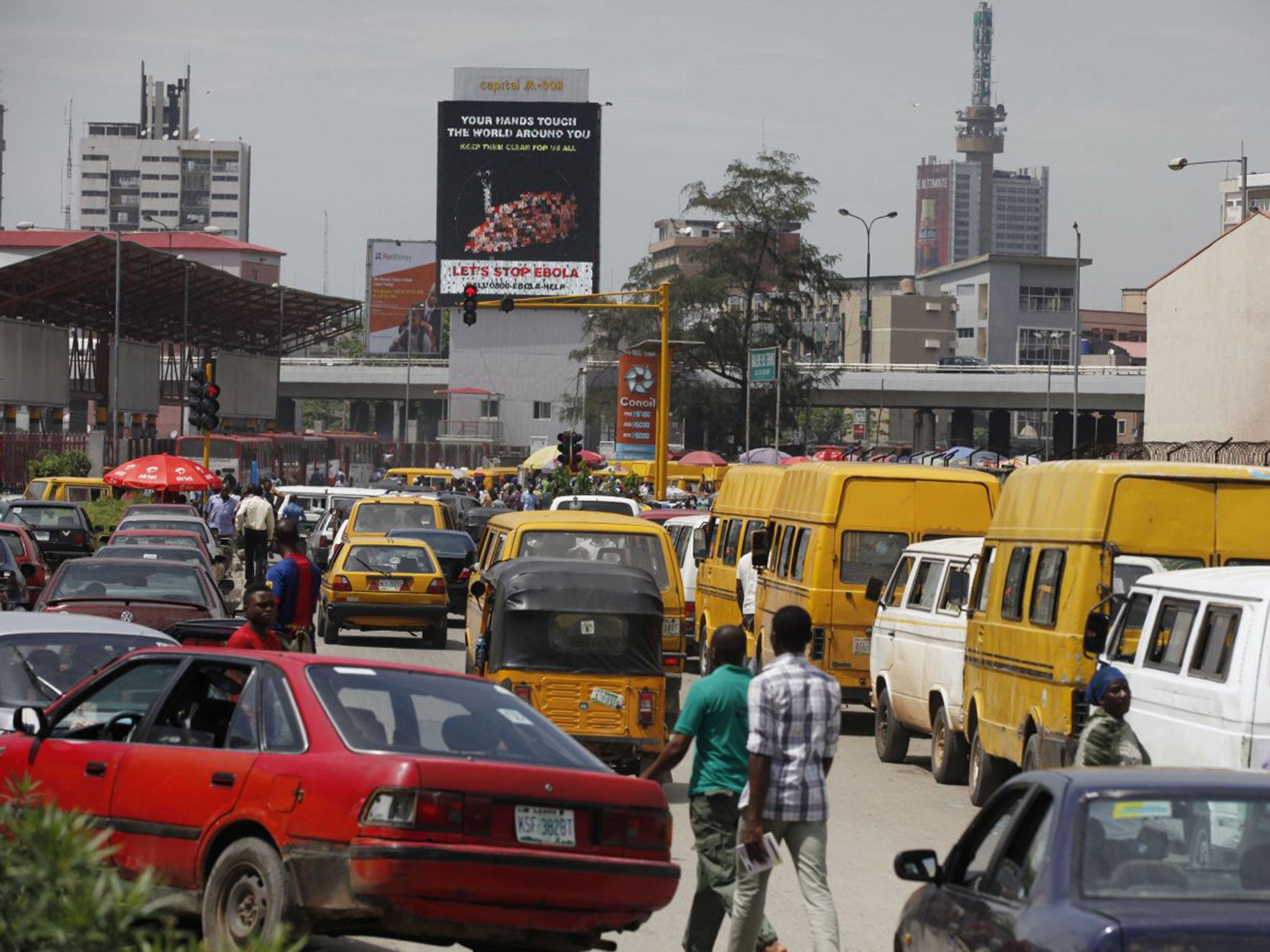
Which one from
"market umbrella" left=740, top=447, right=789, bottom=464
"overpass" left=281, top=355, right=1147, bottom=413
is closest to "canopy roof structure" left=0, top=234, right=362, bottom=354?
"overpass" left=281, top=355, right=1147, bottom=413

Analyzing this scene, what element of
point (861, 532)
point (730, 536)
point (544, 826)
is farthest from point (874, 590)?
point (544, 826)

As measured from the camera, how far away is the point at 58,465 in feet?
A: 196

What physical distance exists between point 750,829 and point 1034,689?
6.02 meters

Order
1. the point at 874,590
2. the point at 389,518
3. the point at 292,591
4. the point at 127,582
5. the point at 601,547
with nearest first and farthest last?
the point at 292,591 < the point at 874,590 < the point at 127,582 < the point at 601,547 < the point at 389,518

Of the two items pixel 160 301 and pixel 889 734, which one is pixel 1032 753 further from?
pixel 160 301

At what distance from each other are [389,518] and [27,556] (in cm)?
853

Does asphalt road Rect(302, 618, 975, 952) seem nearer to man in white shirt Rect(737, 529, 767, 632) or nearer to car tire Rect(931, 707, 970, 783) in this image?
car tire Rect(931, 707, 970, 783)

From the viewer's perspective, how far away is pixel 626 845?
8.22 metres

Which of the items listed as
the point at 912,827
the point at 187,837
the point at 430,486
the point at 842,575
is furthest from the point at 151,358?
the point at 187,837

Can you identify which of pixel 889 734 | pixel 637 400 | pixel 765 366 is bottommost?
pixel 889 734

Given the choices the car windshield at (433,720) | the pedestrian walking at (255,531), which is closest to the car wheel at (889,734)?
the car windshield at (433,720)

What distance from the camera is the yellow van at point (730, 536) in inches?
974

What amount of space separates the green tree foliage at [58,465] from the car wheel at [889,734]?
44.1m

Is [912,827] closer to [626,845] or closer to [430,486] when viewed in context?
[626,845]
